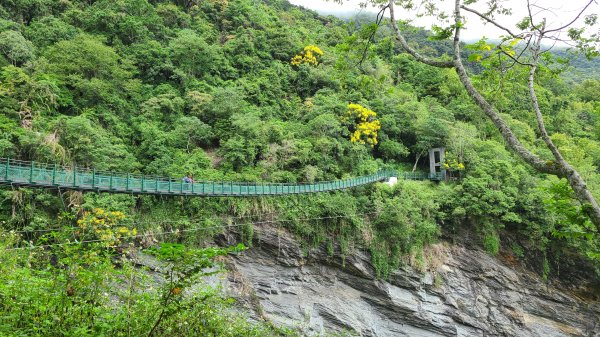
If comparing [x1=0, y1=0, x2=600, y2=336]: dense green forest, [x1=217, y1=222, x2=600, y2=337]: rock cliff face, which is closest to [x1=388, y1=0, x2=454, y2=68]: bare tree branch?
[x1=0, y1=0, x2=600, y2=336]: dense green forest

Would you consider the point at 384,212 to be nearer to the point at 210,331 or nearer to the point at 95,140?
the point at 95,140

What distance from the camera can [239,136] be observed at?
1761 cm

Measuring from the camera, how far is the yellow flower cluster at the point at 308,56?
89.2 ft

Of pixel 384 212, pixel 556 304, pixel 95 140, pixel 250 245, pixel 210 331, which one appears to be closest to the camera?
pixel 210 331

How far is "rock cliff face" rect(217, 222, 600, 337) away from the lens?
15.4 meters

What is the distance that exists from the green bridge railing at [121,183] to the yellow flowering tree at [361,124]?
15.4 feet

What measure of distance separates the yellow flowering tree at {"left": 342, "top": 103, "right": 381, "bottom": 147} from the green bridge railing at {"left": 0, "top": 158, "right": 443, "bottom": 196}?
15.4 feet

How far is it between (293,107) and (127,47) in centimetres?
993

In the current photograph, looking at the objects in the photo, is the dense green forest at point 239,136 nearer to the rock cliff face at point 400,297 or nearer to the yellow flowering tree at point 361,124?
the yellow flowering tree at point 361,124

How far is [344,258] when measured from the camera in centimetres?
1727

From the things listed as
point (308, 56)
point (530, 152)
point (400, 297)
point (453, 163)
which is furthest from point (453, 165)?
point (530, 152)

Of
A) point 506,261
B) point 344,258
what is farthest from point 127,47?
point 506,261

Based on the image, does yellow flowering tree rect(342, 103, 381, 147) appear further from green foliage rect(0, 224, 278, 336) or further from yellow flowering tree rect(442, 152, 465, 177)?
green foliage rect(0, 224, 278, 336)

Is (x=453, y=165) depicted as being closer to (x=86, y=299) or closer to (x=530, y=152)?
(x=530, y=152)
